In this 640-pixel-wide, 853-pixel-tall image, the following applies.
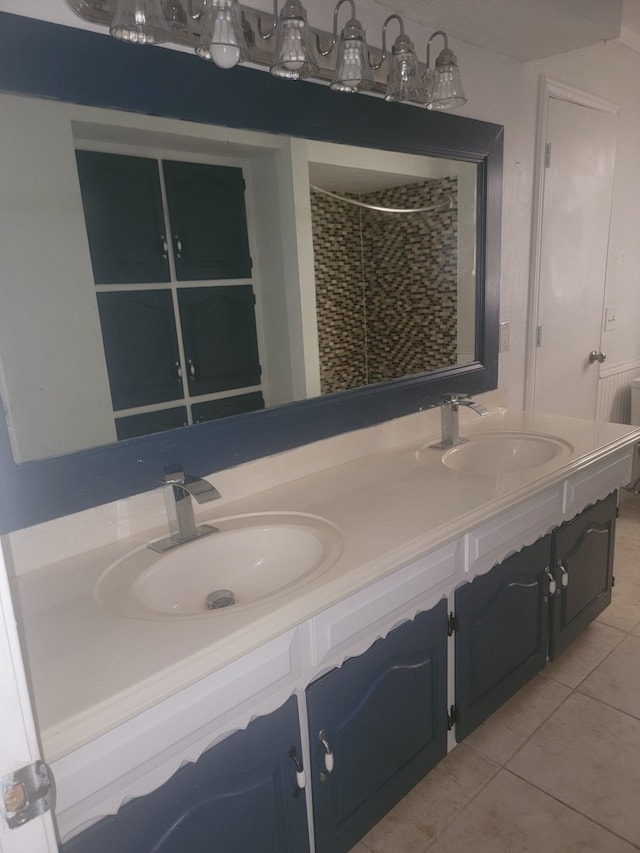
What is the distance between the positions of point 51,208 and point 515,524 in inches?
52.3

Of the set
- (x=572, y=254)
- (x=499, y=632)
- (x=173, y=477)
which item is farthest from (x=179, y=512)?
(x=572, y=254)

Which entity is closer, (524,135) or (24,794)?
(24,794)

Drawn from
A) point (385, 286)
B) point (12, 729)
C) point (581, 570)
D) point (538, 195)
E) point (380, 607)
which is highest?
point (538, 195)

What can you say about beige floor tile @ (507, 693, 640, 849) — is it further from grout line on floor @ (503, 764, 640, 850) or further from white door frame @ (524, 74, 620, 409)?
white door frame @ (524, 74, 620, 409)

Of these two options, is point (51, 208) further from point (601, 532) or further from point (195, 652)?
point (601, 532)

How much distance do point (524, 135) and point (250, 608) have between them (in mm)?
2116

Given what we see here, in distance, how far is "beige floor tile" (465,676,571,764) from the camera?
1.72m

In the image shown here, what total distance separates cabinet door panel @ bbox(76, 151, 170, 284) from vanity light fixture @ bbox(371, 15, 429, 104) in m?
0.72

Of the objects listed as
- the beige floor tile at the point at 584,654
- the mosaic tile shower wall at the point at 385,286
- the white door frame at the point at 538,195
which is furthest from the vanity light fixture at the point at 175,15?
the beige floor tile at the point at 584,654

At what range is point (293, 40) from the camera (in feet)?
4.17

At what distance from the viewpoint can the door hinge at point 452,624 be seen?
4.68 ft

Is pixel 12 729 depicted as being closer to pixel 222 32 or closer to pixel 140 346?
pixel 140 346

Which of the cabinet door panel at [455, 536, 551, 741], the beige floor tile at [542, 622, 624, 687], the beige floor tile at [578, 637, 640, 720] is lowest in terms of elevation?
the beige floor tile at [578, 637, 640, 720]

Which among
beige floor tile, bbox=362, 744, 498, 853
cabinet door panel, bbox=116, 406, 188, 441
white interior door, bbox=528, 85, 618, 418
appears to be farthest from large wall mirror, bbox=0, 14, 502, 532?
beige floor tile, bbox=362, 744, 498, 853
